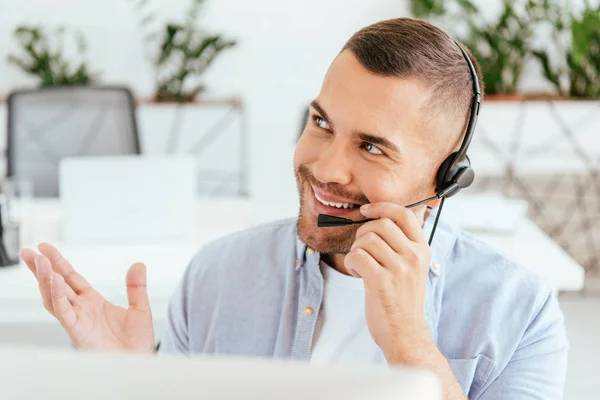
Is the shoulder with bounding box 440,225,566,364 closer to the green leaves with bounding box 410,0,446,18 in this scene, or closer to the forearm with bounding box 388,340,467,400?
the forearm with bounding box 388,340,467,400

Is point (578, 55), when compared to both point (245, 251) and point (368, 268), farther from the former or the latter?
point (368, 268)

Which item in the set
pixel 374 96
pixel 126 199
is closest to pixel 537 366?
pixel 374 96

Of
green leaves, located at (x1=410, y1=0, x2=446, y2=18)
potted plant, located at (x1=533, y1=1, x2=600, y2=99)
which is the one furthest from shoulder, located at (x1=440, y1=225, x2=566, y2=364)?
green leaves, located at (x1=410, y1=0, x2=446, y2=18)

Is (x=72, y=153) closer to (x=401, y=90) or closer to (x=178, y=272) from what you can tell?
(x=178, y=272)

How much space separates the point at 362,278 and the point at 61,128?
6.50 feet

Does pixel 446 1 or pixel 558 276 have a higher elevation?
pixel 446 1

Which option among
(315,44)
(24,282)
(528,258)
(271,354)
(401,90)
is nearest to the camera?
(401,90)

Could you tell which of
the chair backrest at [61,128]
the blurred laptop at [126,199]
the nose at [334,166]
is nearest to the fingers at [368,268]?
the nose at [334,166]

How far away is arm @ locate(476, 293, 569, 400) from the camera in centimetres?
115

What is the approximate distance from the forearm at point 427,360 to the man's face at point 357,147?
22 centimetres

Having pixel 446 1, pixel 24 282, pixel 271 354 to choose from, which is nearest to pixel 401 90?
pixel 271 354

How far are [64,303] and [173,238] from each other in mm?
1061

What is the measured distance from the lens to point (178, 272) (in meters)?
1.80

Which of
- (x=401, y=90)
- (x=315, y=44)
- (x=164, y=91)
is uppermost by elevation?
(x=401, y=90)
